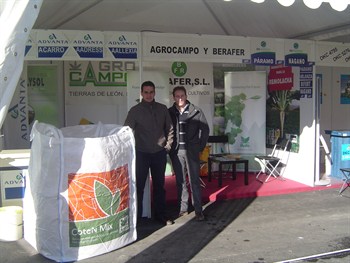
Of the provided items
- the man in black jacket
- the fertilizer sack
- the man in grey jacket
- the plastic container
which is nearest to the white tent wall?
the fertilizer sack

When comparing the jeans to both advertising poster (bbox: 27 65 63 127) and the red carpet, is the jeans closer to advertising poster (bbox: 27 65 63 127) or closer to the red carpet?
the red carpet

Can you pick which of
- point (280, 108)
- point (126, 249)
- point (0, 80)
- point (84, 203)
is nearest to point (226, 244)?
point (126, 249)

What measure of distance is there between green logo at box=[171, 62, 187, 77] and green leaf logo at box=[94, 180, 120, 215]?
4.16 metres

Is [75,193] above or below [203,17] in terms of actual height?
below

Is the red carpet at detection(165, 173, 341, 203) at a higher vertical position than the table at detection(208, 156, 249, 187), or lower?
lower

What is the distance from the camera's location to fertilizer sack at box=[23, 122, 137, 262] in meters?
4.02

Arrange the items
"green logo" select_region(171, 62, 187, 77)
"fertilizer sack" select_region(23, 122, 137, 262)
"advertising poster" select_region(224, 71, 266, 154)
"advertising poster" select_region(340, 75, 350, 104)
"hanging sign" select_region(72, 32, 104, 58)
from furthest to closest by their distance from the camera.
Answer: "advertising poster" select_region(340, 75, 350, 104) < "advertising poster" select_region(224, 71, 266, 154) < "green logo" select_region(171, 62, 187, 77) < "hanging sign" select_region(72, 32, 104, 58) < "fertilizer sack" select_region(23, 122, 137, 262)

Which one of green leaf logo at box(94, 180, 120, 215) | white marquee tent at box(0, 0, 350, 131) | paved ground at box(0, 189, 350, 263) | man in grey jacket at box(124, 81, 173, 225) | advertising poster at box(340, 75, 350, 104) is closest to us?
green leaf logo at box(94, 180, 120, 215)

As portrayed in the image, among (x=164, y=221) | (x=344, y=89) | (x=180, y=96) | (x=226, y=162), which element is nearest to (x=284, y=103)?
(x=226, y=162)

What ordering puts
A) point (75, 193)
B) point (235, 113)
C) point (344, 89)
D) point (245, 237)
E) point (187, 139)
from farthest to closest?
point (344, 89)
point (235, 113)
point (187, 139)
point (245, 237)
point (75, 193)

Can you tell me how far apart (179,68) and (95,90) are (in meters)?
1.66

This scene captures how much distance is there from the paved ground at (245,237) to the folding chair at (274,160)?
54.9 inches

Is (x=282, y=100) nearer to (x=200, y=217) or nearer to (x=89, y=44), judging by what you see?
(x=200, y=217)

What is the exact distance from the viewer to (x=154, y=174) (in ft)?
17.7
